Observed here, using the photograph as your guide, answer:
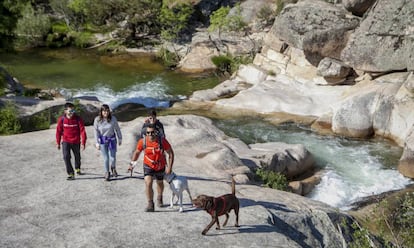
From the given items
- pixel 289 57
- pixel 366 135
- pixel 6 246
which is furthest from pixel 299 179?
pixel 289 57

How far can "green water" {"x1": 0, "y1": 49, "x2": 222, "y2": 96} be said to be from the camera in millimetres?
34781

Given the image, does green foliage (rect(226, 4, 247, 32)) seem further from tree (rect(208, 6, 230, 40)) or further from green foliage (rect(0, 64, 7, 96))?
green foliage (rect(0, 64, 7, 96))

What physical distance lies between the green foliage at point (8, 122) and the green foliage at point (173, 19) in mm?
25453

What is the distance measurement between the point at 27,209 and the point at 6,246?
1665 millimetres

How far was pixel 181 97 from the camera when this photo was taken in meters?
31.7

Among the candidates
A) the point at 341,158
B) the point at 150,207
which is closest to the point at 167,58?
the point at 341,158

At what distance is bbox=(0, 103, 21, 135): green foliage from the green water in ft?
51.2

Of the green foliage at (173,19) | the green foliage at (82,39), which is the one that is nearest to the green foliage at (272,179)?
the green foliage at (173,19)

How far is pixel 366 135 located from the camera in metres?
23.2

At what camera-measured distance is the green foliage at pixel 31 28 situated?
4584 centimetres

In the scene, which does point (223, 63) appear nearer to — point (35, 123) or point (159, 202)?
point (35, 123)

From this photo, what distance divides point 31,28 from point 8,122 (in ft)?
106

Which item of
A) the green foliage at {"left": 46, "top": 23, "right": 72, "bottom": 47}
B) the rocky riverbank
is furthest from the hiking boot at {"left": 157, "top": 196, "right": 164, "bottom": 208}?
the green foliage at {"left": 46, "top": 23, "right": 72, "bottom": 47}

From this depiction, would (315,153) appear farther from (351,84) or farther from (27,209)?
(27,209)
